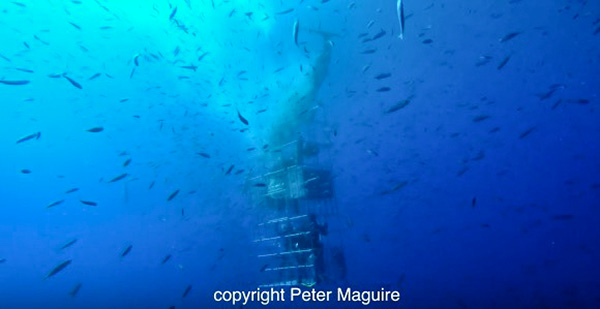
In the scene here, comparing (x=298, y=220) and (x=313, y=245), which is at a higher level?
(x=298, y=220)

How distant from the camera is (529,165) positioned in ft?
58.6

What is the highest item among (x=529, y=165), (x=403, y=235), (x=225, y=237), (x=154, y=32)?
(x=154, y=32)

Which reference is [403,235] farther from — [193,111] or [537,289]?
[193,111]

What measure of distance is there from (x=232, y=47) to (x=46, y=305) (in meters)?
17.8

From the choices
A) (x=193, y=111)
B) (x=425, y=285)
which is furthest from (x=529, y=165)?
(x=193, y=111)

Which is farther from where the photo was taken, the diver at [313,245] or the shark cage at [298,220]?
the shark cage at [298,220]

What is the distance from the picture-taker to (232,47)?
18375mm

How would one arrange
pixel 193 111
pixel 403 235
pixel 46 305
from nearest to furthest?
pixel 46 305, pixel 193 111, pixel 403 235

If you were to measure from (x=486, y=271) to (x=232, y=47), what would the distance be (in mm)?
17541

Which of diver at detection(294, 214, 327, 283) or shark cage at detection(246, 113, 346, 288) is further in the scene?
shark cage at detection(246, 113, 346, 288)

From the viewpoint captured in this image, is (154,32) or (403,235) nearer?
(154,32)

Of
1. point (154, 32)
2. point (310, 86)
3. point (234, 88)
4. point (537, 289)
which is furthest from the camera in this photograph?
point (154, 32)

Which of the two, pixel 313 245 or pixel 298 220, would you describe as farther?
pixel 298 220

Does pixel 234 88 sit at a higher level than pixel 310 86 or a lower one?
higher
